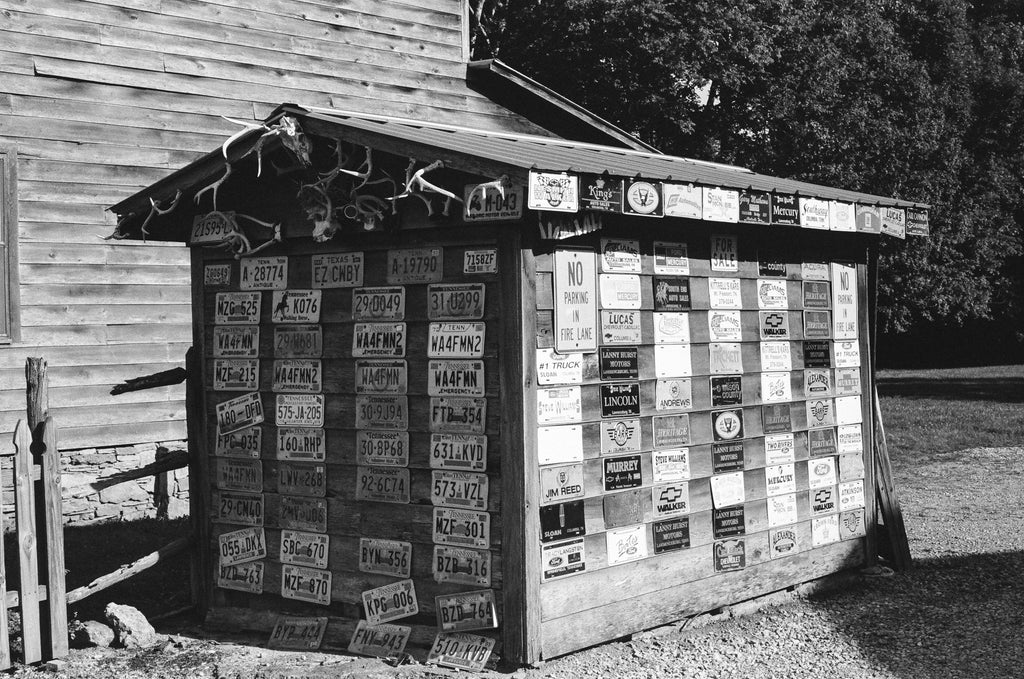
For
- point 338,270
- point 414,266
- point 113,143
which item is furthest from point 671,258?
point 113,143

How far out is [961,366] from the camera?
34.3 metres

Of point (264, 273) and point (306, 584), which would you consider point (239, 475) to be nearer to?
point (306, 584)

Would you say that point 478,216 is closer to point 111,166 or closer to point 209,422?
point 209,422

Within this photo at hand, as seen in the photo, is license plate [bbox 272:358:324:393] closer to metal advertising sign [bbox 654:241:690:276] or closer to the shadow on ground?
metal advertising sign [bbox 654:241:690:276]

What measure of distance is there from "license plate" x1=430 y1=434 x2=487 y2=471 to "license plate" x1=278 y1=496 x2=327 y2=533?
0.91 m

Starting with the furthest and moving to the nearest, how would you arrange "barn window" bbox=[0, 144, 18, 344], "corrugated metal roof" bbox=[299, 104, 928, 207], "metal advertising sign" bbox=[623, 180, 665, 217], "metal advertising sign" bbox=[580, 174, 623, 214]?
"barn window" bbox=[0, 144, 18, 344] → "metal advertising sign" bbox=[623, 180, 665, 217] → "corrugated metal roof" bbox=[299, 104, 928, 207] → "metal advertising sign" bbox=[580, 174, 623, 214]

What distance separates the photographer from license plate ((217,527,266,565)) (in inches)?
270

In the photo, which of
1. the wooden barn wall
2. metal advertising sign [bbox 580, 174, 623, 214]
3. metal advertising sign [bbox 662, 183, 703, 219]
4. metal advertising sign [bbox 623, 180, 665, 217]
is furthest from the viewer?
the wooden barn wall

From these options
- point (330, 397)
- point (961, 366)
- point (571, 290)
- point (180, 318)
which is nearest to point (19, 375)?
point (180, 318)

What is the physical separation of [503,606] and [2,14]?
7.17 m

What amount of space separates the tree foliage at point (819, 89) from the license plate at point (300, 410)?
17640 millimetres

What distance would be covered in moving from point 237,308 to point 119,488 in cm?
456

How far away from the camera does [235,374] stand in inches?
275

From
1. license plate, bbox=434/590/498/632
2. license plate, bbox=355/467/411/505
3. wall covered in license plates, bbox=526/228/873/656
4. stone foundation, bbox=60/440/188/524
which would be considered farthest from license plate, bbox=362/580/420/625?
stone foundation, bbox=60/440/188/524
